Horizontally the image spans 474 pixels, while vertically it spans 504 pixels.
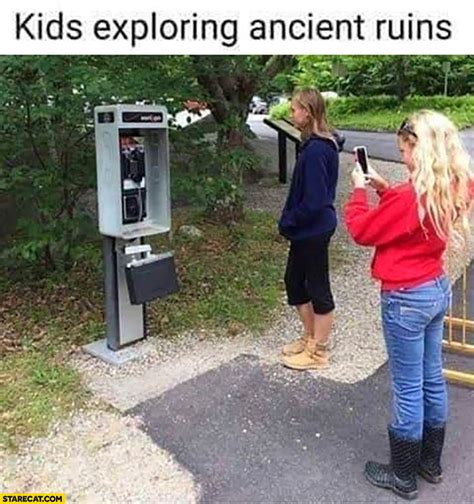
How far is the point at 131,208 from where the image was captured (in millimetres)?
3871

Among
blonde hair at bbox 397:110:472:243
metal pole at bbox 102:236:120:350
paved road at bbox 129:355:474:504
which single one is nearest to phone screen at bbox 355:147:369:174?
blonde hair at bbox 397:110:472:243

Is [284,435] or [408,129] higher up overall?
[408,129]

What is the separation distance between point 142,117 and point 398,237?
1.80 meters

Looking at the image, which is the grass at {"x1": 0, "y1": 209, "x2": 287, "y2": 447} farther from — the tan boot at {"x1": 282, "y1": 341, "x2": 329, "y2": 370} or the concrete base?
the tan boot at {"x1": 282, "y1": 341, "x2": 329, "y2": 370}

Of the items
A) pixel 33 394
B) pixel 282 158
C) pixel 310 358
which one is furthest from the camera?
pixel 282 158

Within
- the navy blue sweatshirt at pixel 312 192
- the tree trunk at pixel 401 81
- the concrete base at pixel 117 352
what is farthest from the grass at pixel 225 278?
the tree trunk at pixel 401 81

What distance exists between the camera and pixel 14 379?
3771mm

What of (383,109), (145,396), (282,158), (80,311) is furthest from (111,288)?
(383,109)

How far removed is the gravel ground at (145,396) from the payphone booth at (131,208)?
12.8 inches

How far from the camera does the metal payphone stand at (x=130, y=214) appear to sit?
147 inches

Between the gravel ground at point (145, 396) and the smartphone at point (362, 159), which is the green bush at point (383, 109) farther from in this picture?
the smartphone at point (362, 159)

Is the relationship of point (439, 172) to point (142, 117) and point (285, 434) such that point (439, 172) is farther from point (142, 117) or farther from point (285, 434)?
point (142, 117)

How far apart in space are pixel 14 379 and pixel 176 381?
0.91 m

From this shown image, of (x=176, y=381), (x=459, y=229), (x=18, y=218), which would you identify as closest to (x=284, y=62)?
(x=18, y=218)
